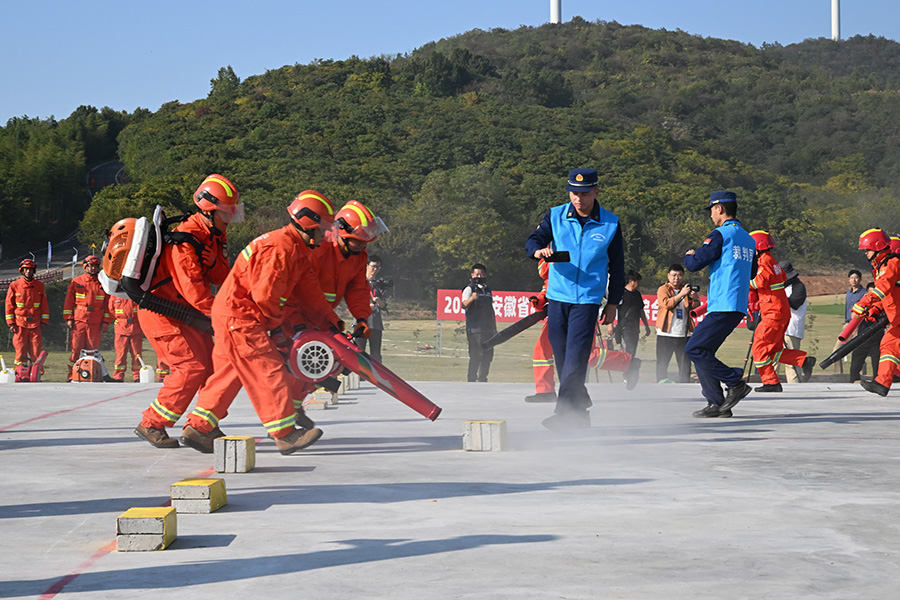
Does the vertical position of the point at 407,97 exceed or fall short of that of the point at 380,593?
it exceeds it

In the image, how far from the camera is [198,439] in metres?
6.90

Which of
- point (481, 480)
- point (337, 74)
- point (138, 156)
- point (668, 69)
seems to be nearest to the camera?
point (481, 480)

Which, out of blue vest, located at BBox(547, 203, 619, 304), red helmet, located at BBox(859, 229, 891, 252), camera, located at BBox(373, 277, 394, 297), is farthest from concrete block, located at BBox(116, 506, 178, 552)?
camera, located at BBox(373, 277, 394, 297)

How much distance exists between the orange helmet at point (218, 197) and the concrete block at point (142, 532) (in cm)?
384

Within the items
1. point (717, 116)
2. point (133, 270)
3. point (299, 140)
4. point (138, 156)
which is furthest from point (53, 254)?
point (133, 270)

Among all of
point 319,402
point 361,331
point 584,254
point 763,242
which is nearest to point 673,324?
point 763,242

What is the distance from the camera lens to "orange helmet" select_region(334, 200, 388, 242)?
26.4ft

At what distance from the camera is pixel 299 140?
292 ft

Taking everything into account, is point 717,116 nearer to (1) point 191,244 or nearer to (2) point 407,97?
(2) point 407,97

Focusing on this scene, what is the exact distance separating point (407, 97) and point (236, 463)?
334 feet

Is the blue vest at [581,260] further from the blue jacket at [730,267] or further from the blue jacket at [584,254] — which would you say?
the blue jacket at [730,267]

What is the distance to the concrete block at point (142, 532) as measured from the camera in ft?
13.4

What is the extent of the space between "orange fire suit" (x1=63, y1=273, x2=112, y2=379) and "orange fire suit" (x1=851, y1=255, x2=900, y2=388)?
12.6 meters

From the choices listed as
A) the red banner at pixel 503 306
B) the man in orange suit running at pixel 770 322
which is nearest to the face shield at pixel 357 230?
the man in orange suit running at pixel 770 322
